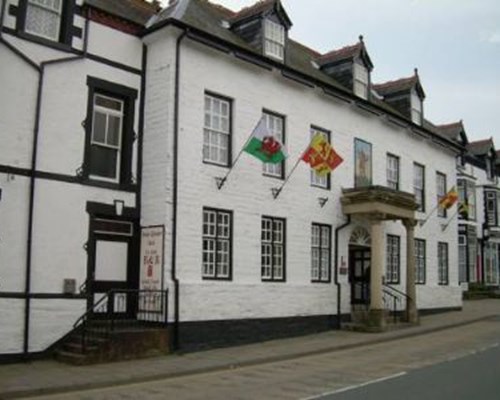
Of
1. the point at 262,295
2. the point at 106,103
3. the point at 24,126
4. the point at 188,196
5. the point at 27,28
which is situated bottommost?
the point at 262,295

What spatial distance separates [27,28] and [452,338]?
1424cm

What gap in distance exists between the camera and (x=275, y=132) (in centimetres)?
2048

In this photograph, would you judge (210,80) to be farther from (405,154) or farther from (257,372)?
(405,154)

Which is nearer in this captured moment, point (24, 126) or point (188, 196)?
point (24, 126)

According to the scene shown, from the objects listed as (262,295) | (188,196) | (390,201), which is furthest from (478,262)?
(188,196)

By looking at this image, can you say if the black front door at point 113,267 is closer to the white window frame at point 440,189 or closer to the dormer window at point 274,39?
the dormer window at point 274,39

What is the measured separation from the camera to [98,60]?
16703mm

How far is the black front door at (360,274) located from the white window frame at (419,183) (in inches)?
185

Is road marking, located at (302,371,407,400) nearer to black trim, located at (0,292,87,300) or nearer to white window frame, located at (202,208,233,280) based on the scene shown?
white window frame, located at (202,208,233,280)

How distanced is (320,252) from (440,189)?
10126mm

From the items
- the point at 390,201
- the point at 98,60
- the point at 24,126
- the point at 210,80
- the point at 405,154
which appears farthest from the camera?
the point at 405,154

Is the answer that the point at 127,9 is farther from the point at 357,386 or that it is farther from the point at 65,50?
the point at 357,386

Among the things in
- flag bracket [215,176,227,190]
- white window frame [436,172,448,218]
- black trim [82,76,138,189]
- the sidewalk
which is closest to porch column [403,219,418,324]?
the sidewalk

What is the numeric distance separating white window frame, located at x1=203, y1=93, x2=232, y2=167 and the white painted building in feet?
0.13
